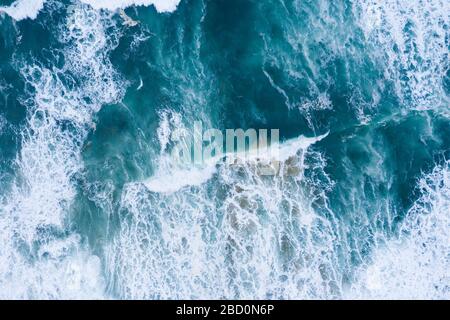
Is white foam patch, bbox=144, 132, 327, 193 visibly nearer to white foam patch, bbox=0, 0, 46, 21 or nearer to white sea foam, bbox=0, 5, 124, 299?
white sea foam, bbox=0, 5, 124, 299

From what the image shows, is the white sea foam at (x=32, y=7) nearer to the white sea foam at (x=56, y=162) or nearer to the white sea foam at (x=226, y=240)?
the white sea foam at (x=56, y=162)

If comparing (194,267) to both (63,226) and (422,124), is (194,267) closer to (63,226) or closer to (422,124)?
(63,226)

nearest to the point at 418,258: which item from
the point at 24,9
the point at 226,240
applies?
the point at 226,240

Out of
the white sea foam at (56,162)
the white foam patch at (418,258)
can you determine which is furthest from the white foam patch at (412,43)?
the white sea foam at (56,162)

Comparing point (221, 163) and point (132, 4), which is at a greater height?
point (132, 4)

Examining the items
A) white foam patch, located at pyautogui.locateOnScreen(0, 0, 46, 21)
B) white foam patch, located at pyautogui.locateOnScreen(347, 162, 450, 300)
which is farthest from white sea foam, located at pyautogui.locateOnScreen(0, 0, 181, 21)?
white foam patch, located at pyautogui.locateOnScreen(347, 162, 450, 300)

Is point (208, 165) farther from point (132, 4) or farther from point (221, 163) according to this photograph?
point (132, 4)
